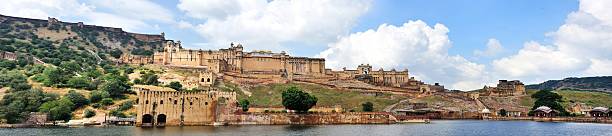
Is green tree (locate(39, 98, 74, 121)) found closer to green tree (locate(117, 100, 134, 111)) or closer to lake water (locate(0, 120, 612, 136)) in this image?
green tree (locate(117, 100, 134, 111))

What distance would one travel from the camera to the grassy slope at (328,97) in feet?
312

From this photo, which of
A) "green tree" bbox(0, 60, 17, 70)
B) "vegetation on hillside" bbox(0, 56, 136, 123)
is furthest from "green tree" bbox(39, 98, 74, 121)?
"green tree" bbox(0, 60, 17, 70)

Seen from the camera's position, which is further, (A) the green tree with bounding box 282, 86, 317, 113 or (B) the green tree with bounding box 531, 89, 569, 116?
(B) the green tree with bounding box 531, 89, 569, 116

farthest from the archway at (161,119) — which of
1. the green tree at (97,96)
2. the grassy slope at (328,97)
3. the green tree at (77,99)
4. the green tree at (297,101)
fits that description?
the grassy slope at (328,97)

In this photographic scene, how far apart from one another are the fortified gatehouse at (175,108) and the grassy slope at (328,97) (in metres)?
27.5

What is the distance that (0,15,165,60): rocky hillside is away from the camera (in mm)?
164125

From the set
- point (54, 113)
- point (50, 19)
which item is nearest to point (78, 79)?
point (54, 113)

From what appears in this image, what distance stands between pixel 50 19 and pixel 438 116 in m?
146

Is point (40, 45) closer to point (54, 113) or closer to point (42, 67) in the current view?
point (42, 67)

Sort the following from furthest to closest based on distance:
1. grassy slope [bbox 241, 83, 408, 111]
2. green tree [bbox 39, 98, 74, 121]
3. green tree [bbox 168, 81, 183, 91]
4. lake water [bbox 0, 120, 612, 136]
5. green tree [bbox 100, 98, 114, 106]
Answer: green tree [bbox 168, 81, 183, 91]
grassy slope [bbox 241, 83, 408, 111]
green tree [bbox 100, 98, 114, 106]
green tree [bbox 39, 98, 74, 121]
lake water [bbox 0, 120, 612, 136]

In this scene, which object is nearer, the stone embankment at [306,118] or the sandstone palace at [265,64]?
the stone embankment at [306,118]

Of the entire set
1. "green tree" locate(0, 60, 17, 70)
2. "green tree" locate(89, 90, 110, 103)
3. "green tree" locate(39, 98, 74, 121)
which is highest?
Result: "green tree" locate(0, 60, 17, 70)

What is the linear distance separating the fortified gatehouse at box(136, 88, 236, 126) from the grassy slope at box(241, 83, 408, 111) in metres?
27.5

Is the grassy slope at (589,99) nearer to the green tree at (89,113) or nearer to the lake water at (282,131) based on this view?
the lake water at (282,131)
